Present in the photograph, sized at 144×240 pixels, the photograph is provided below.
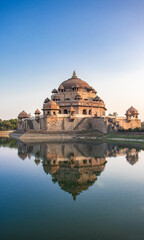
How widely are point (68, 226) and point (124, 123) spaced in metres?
38.5

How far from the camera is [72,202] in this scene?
8.76 m

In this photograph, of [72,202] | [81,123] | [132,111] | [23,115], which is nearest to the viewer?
[72,202]

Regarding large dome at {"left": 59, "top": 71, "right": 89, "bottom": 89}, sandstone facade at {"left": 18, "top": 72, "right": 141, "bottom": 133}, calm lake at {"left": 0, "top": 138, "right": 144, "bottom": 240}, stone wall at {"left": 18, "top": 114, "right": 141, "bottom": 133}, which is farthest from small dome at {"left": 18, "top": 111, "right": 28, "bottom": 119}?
calm lake at {"left": 0, "top": 138, "right": 144, "bottom": 240}

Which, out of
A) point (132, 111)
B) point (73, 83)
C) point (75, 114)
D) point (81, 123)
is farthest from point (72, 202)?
point (73, 83)

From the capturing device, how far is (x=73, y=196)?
31.1ft

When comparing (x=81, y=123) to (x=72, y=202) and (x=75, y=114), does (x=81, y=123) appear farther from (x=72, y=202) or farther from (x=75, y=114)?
(x=72, y=202)

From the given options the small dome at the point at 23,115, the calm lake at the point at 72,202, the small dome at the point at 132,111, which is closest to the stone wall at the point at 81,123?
the small dome at the point at 132,111

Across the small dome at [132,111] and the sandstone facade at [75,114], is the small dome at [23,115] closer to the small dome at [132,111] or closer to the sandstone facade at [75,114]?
the sandstone facade at [75,114]

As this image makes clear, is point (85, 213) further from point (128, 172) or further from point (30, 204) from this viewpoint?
point (128, 172)

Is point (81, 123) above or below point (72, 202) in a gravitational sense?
above

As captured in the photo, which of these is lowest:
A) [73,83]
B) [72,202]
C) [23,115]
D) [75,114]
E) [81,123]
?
[72,202]

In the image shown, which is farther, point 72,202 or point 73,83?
point 73,83

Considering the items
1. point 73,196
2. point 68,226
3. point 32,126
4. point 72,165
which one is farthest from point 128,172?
point 32,126

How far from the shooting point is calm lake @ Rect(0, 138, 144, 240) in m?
6.41
